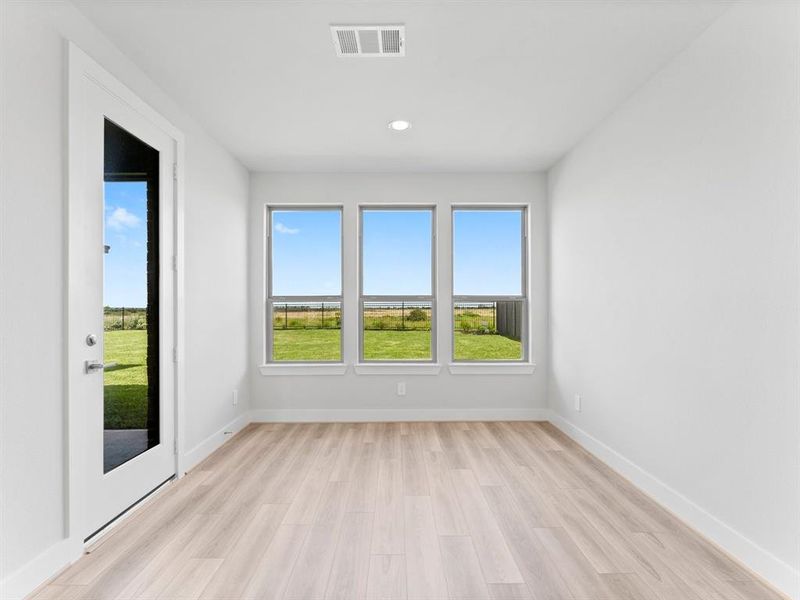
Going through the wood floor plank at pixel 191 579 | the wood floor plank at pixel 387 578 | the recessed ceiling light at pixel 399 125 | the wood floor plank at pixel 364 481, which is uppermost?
the recessed ceiling light at pixel 399 125

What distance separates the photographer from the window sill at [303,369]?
459 centimetres

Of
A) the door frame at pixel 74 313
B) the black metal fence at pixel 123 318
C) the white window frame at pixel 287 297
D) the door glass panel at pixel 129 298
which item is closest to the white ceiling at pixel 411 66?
the door frame at pixel 74 313

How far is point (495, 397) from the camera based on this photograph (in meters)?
4.64

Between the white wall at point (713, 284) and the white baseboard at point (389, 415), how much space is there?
120cm

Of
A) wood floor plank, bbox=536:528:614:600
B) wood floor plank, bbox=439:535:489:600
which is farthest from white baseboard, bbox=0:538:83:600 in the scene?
wood floor plank, bbox=536:528:614:600

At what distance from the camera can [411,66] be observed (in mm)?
2621

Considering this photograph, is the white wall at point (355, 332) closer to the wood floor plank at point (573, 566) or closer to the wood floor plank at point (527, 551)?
the wood floor plank at point (527, 551)

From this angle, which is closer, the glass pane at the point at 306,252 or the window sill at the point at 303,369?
the window sill at the point at 303,369

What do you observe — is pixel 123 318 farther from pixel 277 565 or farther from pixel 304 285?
pixel 304 285

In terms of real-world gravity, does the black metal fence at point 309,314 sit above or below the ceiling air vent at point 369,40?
below

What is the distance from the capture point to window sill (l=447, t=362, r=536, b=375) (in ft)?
15.2

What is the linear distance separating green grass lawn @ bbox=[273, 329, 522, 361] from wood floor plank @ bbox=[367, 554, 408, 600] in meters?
2.77

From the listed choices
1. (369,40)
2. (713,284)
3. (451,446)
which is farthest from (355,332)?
(713,284)

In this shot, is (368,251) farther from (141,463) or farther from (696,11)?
(696,11)
